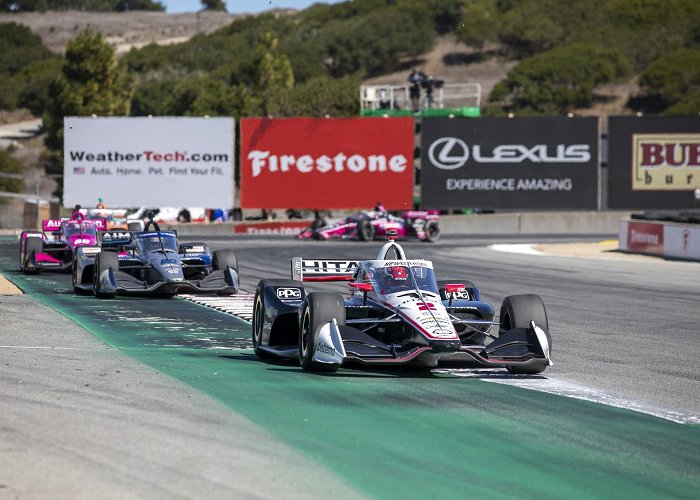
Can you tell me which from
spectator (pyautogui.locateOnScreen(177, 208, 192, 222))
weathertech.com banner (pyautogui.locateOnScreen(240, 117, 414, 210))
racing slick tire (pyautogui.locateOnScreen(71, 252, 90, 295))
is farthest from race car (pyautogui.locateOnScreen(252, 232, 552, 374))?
spectator (pyautogui.locateOnScreen(177, 208, 192, 222))

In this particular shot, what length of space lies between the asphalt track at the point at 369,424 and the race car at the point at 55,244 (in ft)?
39.4

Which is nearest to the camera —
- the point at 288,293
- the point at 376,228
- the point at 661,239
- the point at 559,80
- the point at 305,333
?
the point at 305,333

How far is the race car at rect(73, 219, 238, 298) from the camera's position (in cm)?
2253

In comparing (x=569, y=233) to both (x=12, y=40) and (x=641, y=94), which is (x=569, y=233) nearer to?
(x=641, y=94)

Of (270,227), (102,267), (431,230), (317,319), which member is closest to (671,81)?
(270,227)

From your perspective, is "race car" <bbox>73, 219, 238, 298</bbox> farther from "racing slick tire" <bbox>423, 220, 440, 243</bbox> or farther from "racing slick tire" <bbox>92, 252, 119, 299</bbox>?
"racing slick tire" <bbox>423, 220, 440, 243</bbox>

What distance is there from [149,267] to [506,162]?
111 feet

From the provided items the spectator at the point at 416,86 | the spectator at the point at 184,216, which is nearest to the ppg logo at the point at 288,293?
the spectator at the point at 184,216

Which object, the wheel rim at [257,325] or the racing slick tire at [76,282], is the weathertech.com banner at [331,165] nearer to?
the racing slick tire at [76,282]

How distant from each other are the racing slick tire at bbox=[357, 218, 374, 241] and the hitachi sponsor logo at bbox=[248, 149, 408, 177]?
7719mm

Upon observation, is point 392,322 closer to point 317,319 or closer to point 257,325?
point 317,319

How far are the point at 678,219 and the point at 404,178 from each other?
17.4 meters

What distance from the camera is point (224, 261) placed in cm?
2380

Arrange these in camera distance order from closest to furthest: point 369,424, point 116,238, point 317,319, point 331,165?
point 369,424, point 317,319, point 116,238, point 331,165
